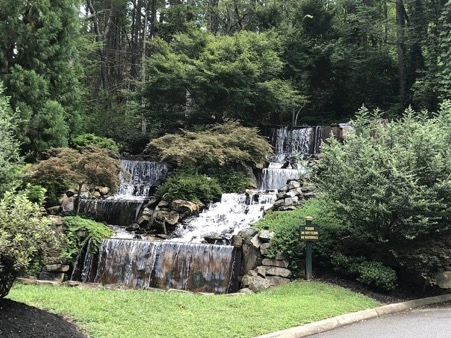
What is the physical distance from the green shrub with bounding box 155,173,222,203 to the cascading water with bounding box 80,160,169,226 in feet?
2.96

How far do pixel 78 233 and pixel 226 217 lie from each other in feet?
14.3

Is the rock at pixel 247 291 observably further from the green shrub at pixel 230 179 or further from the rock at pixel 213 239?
the green shrub at pixel 230 179

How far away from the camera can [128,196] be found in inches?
612

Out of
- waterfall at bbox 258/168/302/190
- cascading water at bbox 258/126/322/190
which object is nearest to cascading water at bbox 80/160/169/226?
waterfall at bbox 258/168/302/190

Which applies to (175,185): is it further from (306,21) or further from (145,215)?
(306,21)

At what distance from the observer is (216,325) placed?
5.55 metres

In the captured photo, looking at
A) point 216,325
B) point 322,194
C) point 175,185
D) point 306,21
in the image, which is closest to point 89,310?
point 216,325

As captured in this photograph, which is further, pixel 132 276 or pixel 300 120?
pixel 300 120

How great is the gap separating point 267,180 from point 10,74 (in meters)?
9.66

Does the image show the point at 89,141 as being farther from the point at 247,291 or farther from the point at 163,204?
the point at 247,291

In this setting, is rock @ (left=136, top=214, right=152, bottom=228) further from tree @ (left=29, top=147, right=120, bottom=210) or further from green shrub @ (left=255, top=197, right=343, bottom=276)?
green shrub @ (left=255, top=197, right=343, bottom=276)

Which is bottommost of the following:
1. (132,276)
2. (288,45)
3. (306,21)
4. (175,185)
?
(132,276)

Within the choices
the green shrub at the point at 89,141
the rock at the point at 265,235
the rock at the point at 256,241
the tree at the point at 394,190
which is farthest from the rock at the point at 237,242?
the green shrub at the point at 89,141

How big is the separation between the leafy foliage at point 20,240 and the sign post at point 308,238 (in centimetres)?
492
